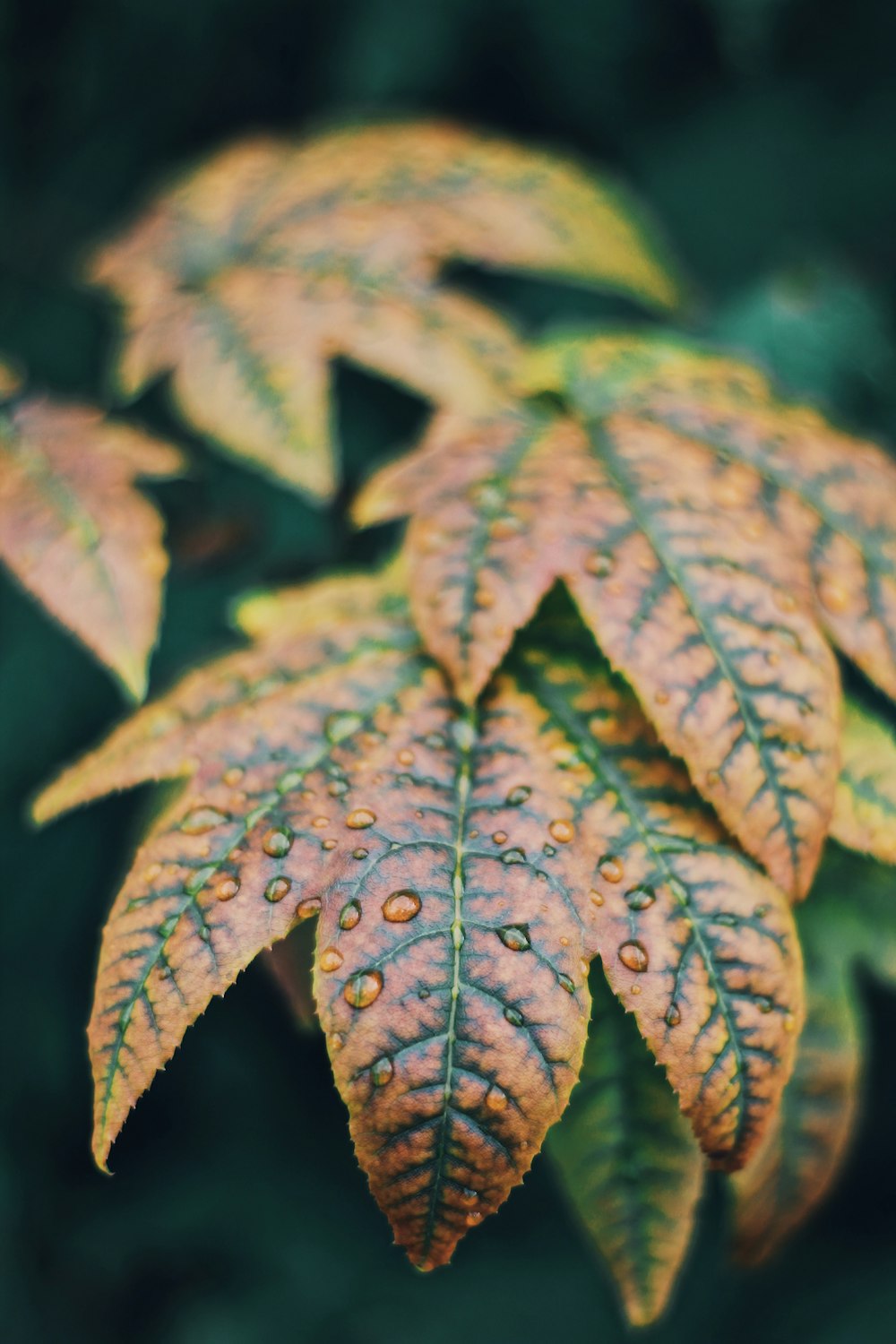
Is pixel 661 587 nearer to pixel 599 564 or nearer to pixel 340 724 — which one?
pixel 599 564

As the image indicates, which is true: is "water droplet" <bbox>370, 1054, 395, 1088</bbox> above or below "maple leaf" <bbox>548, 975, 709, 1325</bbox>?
above

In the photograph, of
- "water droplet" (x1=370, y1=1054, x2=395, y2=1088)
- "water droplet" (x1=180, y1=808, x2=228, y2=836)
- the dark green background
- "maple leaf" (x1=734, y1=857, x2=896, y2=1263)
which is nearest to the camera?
"water droplet" (x1=370, y1=1054, x2=395, y2=1088)

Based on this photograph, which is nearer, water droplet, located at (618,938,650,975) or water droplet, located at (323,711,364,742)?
water droplet, located at (618,938,650,975)

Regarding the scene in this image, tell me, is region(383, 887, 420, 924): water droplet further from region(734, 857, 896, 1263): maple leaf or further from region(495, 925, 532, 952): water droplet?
region(734, 857, 896, 1263): maple leaf

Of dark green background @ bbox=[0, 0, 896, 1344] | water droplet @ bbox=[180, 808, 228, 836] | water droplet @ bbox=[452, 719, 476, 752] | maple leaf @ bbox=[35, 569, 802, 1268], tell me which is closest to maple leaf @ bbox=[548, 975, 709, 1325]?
maple leaf @ bbox=[35, 569, 802, 1268]

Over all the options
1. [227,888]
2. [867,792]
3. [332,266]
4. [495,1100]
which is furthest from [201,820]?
[332,266]

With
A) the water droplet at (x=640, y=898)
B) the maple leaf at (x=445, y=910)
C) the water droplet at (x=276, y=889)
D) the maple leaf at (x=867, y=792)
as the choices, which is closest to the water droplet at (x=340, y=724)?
the maple leaf at (x=445, y=910)
